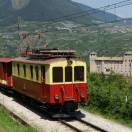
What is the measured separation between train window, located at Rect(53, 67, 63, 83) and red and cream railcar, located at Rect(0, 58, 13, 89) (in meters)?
10.1

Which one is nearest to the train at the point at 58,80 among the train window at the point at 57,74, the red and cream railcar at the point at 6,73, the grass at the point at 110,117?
the train window at the point at 57,74

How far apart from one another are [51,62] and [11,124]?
3650 millimetres

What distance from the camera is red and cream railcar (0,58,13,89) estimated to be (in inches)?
1235

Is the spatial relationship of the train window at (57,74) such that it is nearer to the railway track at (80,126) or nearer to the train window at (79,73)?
the train window at (79,73)

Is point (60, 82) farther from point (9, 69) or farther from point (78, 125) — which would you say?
point (9, 69)

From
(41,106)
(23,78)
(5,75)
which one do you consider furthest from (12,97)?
(41,106)

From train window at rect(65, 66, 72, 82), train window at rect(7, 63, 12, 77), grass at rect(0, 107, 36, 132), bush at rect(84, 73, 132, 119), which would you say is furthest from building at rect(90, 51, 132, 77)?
train window at rect(65, 66, 72, 82)

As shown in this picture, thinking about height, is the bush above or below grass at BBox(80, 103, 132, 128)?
above

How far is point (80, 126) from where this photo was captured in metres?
19.5

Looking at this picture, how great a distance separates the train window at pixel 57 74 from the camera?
831 inches

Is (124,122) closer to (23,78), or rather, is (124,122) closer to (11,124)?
(11,124)

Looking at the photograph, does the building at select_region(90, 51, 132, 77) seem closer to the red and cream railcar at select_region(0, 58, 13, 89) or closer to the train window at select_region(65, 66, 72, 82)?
the red and cream railcar at select_region(0, 58, 13, 89)

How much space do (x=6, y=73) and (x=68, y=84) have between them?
1189 cm

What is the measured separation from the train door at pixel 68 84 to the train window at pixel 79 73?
11.7 inches
